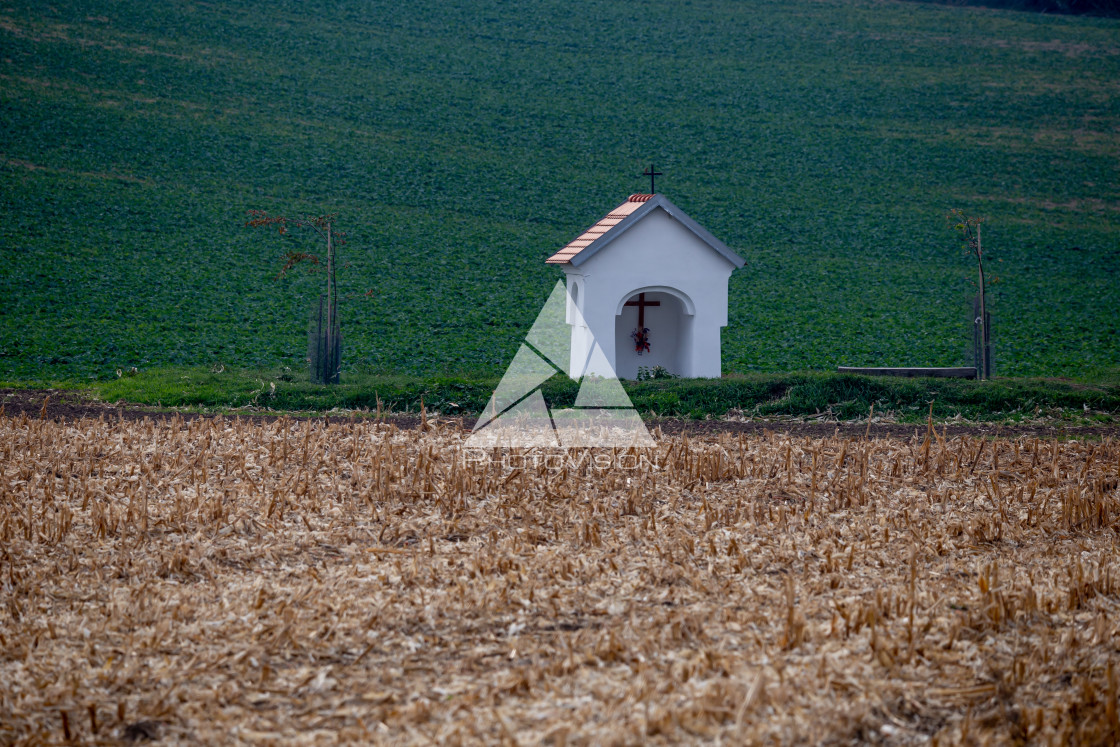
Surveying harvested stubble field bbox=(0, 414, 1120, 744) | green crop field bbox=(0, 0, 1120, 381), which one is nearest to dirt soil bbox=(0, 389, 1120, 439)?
harvested stubble field bbox=(0, 414, 1120, 744)

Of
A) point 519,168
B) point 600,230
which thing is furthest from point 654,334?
point 519,168

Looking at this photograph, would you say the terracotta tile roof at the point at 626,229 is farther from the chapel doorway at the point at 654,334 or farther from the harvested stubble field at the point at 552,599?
the harvested stubble field at the point at 552,599

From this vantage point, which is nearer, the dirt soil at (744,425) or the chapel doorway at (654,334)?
the dirt soil at (744,425)

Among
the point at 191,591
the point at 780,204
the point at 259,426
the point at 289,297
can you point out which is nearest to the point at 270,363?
the point at 289,297

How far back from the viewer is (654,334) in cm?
1578

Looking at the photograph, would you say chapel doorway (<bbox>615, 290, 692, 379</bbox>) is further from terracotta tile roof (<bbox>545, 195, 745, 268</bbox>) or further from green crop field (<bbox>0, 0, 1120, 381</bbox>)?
green crop field (<bbox>0, 0, 1120, 381</bbox>)

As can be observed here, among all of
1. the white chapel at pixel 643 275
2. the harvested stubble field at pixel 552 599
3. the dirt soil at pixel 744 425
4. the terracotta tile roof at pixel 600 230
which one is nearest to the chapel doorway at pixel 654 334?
the white chapel at pixel 643 275

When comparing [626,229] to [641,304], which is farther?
[641,304]

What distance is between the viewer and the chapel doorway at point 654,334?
15305 millimetres

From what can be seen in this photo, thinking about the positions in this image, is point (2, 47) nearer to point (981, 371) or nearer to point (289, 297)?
point (289, 297)

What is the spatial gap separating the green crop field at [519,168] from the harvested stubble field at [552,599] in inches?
380

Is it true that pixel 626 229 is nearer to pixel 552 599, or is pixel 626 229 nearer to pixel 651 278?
pixel 651 278

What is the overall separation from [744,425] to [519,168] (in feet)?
77.9

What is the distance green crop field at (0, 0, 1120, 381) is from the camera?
2058 cm
